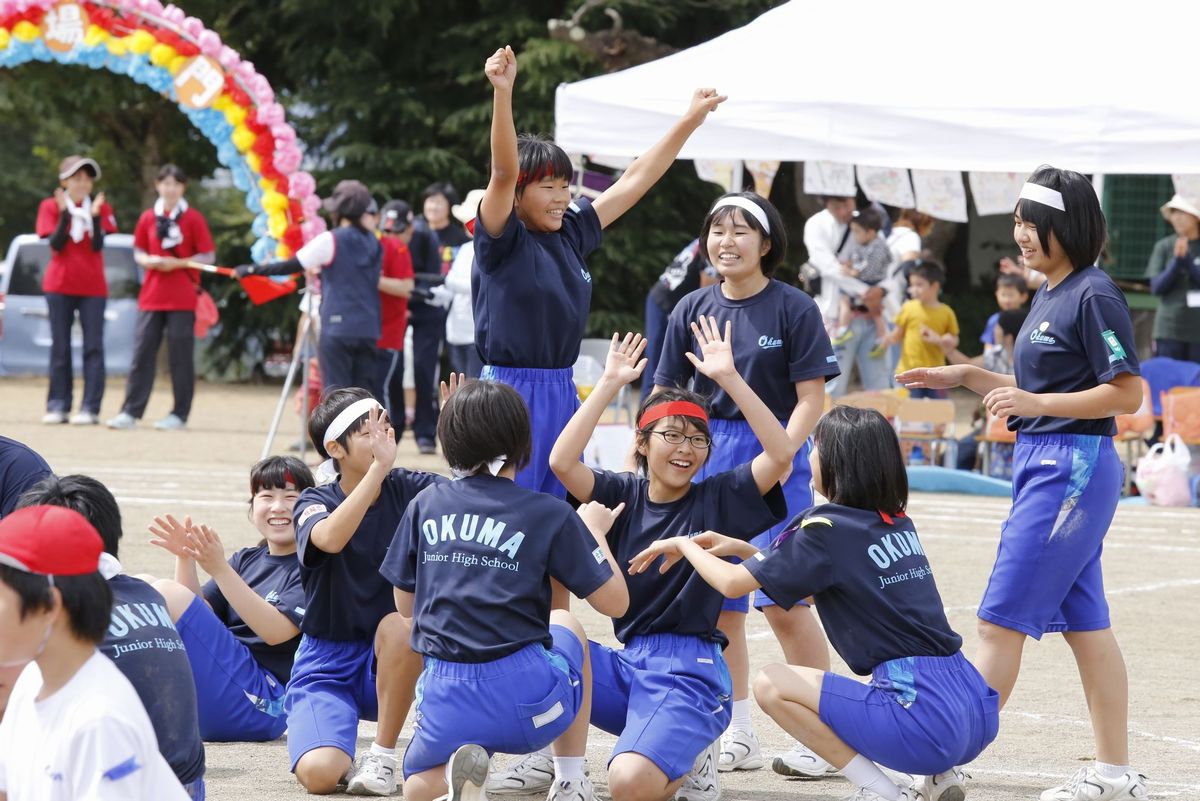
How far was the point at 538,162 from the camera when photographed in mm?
5109

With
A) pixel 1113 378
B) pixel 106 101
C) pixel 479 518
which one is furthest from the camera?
pixel 106 101

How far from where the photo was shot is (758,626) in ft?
24.1

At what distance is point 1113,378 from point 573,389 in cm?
167

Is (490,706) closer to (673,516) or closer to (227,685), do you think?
(673,516)

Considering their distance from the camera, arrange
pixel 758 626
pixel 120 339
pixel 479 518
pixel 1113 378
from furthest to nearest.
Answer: pixel 120 339 < pixel 758 626 < pixel 1113 378 < pixel 479 518

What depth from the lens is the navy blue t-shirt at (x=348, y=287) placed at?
11836 millimetres

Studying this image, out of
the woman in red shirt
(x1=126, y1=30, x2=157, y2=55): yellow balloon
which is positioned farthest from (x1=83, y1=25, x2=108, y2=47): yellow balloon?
the woman in red shirt

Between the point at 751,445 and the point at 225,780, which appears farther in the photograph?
the point at 751,445

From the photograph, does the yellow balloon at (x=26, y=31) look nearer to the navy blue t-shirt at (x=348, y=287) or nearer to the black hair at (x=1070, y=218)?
the navy blue t-shirt at (x=348, y=287)

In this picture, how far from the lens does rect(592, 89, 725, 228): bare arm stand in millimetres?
5484

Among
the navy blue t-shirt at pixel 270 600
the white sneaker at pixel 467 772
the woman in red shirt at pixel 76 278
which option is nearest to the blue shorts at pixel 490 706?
the white sneaker at pixel 467 772

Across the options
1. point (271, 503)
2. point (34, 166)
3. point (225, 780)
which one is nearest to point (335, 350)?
point (271, 503)

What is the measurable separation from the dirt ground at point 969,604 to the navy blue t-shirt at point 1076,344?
1047 mm

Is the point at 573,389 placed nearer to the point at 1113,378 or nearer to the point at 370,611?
the point at 370,611
